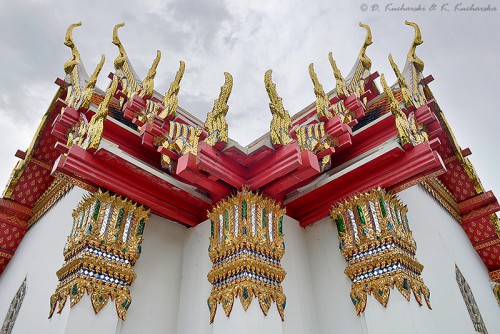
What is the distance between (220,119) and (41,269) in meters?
2.82

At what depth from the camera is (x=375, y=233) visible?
3535mm

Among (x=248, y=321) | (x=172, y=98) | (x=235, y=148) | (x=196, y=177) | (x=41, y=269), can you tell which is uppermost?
(x=172, y=98)

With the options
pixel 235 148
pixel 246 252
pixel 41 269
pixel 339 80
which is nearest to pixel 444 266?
pixel 246 252

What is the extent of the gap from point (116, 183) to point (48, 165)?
9.35ft

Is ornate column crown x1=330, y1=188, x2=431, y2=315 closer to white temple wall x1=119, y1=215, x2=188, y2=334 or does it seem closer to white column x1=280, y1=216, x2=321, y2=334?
white column x1=280, y1=216, x2=321, y2=334

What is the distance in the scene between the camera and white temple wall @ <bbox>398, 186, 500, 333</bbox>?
145 inches

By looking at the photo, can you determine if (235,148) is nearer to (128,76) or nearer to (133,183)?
(133,183)

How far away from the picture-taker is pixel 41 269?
4352 mm

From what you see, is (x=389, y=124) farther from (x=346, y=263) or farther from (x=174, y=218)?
(x=174, y=218)

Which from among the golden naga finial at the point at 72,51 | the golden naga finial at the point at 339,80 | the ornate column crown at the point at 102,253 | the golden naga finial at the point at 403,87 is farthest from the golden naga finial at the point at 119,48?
the golden naga finial at the point at 403,87

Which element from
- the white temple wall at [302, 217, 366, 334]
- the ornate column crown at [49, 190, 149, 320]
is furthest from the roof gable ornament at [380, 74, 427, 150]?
the ornate column crown at [49, 190, 149, 320]

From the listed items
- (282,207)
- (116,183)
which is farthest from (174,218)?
(282,207)

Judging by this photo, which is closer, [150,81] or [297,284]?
[297,284]

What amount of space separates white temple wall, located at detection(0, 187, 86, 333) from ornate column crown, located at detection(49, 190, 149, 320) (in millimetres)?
233
